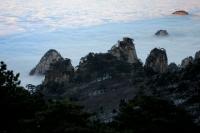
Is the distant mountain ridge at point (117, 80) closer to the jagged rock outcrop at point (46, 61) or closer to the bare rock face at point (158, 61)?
the bare rock face at point (158, 61)

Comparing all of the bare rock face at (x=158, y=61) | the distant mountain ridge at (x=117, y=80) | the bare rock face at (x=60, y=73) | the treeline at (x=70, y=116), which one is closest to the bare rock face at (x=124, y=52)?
the distant mountain ridge at (x=117, y=80)

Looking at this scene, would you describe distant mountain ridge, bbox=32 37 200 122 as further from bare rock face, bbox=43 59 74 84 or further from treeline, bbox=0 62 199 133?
treeline, bbox=0 62 199 133

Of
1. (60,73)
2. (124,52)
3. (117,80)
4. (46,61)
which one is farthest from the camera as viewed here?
(46,61)

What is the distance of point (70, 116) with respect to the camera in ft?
82.8

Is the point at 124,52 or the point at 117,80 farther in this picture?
the point at 124,52

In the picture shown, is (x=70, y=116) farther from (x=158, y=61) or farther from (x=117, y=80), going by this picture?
(x=158, y=61)

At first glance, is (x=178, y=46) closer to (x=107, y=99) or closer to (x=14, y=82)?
(x=107, y=99)

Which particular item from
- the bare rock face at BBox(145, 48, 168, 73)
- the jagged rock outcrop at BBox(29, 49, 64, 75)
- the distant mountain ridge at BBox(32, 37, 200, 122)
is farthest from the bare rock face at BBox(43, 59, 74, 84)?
the bare rock face at BBox(145, 48, 168, 73)

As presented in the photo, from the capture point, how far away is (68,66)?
334 feet

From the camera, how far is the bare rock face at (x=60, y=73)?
328 ft

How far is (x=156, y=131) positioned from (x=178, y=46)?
6835 inches

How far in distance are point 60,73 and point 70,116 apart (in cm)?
7620

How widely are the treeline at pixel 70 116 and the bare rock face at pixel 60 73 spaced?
70550 millimetres

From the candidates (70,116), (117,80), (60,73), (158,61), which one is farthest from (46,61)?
(70,116)
